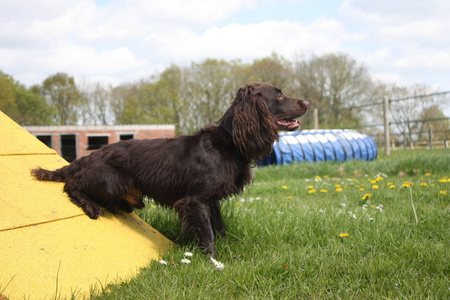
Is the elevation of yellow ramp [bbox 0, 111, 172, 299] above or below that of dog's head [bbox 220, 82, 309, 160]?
below

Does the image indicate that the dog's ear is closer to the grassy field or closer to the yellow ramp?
the grassy field

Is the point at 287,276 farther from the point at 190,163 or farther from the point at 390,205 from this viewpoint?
the point at 390,205

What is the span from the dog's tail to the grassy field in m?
0.82

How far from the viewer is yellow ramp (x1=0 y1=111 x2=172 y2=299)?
2.07 m

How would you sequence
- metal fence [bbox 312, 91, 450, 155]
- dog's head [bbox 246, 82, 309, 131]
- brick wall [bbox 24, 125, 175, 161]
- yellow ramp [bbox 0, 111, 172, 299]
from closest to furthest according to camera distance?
yellow ramp [bbox 0, 111, 172, 299], dog's head [bbox 246, 82, 309, 131], metal fence [bbox 312, 91, 450, 155], brick wall [bbox 24, 125, 175, 161]

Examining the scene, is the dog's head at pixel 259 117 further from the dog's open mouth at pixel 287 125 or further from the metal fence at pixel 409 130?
the metal fence at pixel 409 130

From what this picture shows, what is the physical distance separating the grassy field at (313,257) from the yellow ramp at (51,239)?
193mm

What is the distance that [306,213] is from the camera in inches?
138

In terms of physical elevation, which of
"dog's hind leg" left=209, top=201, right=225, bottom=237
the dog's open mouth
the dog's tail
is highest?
the dog's open mouth

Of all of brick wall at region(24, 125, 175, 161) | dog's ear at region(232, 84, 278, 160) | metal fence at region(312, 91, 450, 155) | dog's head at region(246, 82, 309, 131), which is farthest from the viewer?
brick wall at region(24, 125, 175, 161)

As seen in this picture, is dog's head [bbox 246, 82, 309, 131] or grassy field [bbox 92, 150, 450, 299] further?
dog's head [bbox 246, 82, 309, 131]

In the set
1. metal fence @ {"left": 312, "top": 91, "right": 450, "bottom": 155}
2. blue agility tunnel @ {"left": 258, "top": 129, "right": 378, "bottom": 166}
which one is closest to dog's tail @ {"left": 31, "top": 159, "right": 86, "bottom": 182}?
blue agility tunnel @ {"left": 258, "top": 129, "right": 378, "bottom": 166}

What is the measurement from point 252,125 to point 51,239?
5.44 feet

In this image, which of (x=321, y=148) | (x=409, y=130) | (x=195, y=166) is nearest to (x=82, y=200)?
(x=195, y=166)
